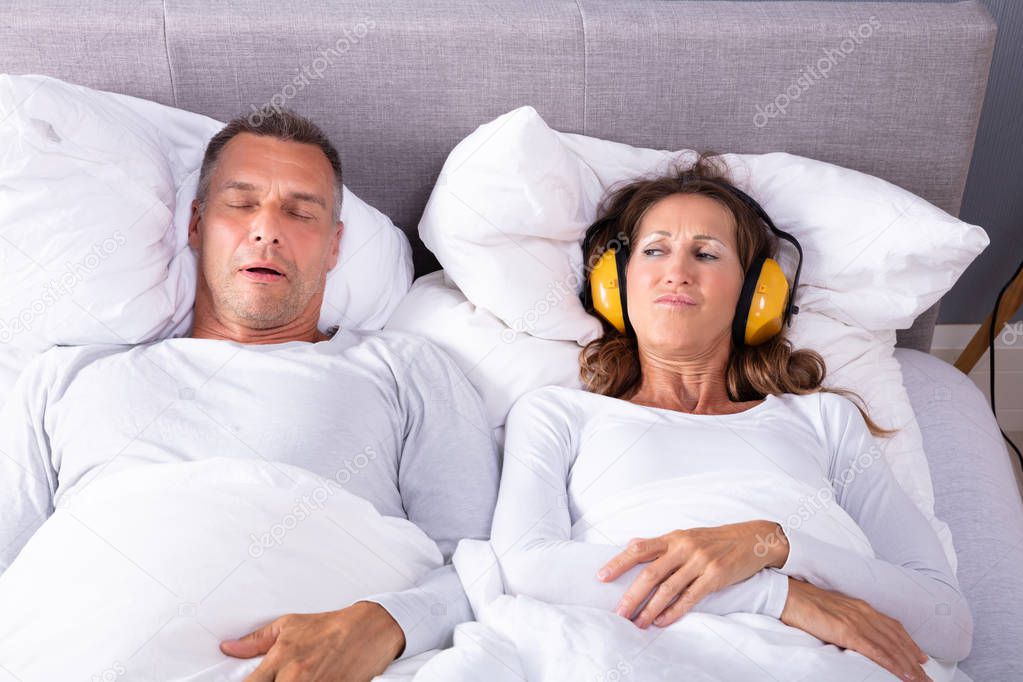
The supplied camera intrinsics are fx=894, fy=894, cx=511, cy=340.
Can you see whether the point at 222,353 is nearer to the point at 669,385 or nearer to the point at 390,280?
the point at 390,280

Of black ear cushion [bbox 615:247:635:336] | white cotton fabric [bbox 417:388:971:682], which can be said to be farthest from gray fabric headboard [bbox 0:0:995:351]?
white cotton fabric [bbox 417:388:971:682]

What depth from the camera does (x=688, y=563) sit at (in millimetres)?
1194

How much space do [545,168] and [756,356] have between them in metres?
0.50

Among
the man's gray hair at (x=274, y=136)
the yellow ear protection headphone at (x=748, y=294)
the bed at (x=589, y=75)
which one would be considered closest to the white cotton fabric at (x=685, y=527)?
the yellow ear protection headphone at (x=748, y=294)

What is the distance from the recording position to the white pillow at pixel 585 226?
1588 mm

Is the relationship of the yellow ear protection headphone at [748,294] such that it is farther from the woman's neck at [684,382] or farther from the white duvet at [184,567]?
the white duvet at [184,567]

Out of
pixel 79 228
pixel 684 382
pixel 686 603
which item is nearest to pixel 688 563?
pixel 686 603

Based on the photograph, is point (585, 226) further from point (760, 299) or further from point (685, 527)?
point (685, 527)

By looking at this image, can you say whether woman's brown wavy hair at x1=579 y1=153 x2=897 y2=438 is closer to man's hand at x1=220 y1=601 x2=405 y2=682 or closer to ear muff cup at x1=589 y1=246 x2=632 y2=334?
ear muff cup at x1=589 y1=246 x2=632 y2=334

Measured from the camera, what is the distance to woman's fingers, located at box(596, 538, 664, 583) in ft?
3.94

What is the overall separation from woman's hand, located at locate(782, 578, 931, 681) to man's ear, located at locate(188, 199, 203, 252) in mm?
1137

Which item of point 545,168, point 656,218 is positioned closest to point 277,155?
point 545,168

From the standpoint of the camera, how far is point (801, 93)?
1792 mm

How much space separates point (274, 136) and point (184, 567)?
772mm
